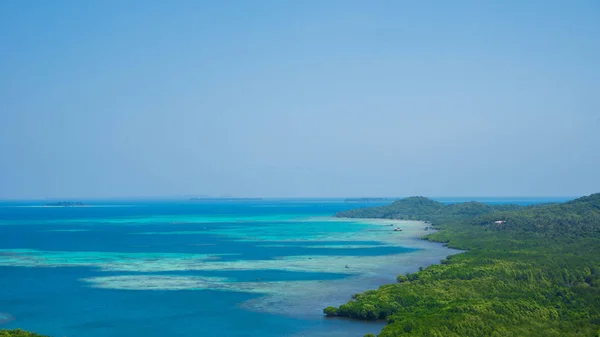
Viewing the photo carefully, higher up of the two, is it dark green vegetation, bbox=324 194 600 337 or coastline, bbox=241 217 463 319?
dark green vegetation, bbox=324 194 600 337

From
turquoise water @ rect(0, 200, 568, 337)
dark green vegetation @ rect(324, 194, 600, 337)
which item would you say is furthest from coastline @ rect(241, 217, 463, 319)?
dark green vegetation @ rect(324, 194, 600, 337)

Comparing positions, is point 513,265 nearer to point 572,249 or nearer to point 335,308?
point 572,249

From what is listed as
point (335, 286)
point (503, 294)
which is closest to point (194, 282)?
point (335, 286)

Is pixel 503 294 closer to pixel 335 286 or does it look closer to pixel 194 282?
pixel 335 286

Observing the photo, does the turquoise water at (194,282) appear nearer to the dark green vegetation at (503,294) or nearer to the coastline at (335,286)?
the coastline at (335,286)

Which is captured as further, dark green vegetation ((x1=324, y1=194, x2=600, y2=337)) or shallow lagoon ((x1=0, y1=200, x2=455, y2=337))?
shallow lagoon ((x1=0, y1=200, x2=455, y2=337))

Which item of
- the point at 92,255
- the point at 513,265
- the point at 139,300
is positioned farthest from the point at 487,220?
the point at 139,300

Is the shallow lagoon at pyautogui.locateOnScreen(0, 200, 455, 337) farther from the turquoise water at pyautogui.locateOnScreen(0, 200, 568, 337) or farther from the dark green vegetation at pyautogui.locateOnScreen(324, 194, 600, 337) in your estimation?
the dark green vegetation at pyautogui.locateOnScreen(324, 194, 600, 337)
